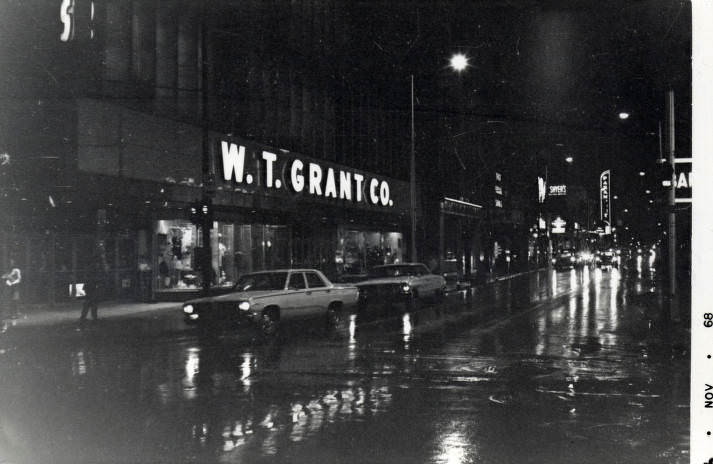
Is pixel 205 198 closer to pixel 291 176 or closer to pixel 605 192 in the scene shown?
pixel 291 176

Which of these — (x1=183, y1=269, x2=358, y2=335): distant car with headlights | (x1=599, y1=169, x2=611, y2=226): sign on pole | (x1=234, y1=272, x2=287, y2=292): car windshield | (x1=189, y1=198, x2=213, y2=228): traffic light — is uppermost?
(x1=599, y1=169, x2=611, y2=226): sign on pole

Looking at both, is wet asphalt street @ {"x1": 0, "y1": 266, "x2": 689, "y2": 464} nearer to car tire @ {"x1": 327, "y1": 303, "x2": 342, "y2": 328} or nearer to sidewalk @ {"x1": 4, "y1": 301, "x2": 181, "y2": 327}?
car tire @ {"x1": 327, "y1": 303, "x2": 342, "y2": 328}

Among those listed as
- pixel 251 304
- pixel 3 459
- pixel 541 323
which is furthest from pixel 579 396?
pixel 541 323

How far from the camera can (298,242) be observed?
117 ft

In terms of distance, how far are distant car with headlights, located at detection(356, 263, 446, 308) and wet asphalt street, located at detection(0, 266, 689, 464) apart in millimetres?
5437

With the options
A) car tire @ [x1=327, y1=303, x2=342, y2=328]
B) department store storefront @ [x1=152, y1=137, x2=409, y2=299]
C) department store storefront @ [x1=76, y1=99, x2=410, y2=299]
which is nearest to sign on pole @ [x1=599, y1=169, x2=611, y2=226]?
department store storefront @ [x1=152, y1=137, x2=409, y2=299]

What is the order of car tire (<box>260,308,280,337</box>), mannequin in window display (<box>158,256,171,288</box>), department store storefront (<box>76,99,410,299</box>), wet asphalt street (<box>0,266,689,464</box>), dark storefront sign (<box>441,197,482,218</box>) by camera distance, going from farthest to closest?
dark storefront sign (<box>441,197,482,218</box>) → mannequin in window display (<box>158,256,171,288</box>) → department store storefront (<box>76,99,410,299</box>) → car tire (<box>260,308,280,337</box>) → wet asphalt street (<box>0,266,689,464</box>)

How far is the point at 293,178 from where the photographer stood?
32.3 meters

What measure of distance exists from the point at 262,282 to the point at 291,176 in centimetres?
1471

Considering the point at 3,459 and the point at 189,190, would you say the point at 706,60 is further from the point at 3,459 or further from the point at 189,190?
the point at 189,190

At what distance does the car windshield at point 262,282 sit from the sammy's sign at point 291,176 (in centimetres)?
943

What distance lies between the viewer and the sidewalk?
19578 millimetres

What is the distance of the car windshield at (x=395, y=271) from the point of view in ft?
85.1

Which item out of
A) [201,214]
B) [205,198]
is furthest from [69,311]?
[205,198]
